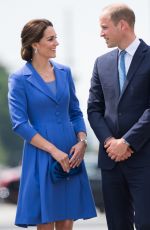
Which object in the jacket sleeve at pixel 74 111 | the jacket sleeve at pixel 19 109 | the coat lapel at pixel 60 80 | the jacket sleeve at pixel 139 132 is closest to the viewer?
the jacket sleeve at pixel 139 132

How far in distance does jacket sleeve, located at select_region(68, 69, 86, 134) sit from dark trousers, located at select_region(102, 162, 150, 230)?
0.41 meters

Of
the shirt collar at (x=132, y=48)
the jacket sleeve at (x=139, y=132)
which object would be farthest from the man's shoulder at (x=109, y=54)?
the jacket sleeve at (x=139, y=132)

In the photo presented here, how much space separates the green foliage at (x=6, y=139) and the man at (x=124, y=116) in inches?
2685

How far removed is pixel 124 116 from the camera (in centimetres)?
739

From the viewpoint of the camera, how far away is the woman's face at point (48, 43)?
293 inches

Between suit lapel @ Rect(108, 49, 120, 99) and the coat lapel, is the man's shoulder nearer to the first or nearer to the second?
suit lapel @ Rect(108, 49, 120, 99)

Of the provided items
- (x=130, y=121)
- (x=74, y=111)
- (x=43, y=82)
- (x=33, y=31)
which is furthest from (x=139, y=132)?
(x=33, y=31)

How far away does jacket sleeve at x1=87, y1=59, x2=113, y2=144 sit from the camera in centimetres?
745

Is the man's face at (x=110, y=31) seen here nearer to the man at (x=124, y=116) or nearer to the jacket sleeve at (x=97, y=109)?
the man at (x=124, y=116)

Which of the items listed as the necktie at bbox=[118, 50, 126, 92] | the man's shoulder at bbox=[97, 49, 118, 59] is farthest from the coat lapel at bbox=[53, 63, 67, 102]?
the necktie at bbox=[118, 50, 126, 92]

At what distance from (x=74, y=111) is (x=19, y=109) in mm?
532

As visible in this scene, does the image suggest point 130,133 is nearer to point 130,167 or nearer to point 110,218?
point 130,167

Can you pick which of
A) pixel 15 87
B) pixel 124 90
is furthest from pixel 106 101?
pixel 15 87

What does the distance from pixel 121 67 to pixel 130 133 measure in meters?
0.52
